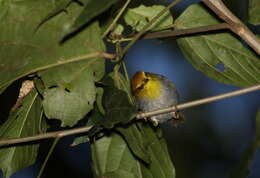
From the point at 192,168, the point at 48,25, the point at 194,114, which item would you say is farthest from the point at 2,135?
the point at 194,114

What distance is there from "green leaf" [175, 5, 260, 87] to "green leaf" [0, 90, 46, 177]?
0.51 m

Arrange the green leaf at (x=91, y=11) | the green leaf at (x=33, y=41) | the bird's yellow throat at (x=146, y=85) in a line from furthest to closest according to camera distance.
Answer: the bird's yellow throat at (x=146, y=85)
the green leaf at (x=33, y=41)
the green leaf at (x=91, y=11)

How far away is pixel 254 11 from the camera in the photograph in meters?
1.64

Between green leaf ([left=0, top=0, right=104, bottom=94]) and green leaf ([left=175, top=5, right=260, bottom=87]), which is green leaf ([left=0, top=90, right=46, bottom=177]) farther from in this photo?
green leaf ([left=175, top=5, right=260, bottom=87])

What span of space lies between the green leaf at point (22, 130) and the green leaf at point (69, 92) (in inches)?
5.5

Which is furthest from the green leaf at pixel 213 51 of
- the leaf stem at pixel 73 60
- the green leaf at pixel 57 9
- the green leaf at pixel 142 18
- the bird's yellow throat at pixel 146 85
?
the bird's yellow throat at pixel 146 85

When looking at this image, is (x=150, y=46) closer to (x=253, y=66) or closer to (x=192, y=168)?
(x=192, y=168)

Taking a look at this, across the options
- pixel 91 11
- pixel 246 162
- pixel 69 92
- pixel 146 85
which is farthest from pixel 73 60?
Result: pixel 146 85

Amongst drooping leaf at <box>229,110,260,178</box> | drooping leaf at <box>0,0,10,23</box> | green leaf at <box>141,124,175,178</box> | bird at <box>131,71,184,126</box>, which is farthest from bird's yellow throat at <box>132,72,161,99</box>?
drooping leaf at <box>229,110,260,178</box>

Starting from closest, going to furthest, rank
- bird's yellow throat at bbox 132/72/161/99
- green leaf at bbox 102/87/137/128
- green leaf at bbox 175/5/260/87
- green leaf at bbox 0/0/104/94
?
green leaf at bbox 102/87/137/128 < green leaf at bbox 0/0/104/94 < green leaf at bbox 175/5/260/87 < bird's yellow throat at bbox 132/72/161/99

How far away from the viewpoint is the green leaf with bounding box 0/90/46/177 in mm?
1639

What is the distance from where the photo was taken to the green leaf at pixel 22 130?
164 cm

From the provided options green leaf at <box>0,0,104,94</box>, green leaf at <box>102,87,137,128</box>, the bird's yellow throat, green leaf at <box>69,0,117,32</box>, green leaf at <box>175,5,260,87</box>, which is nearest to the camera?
green leaf at <box>69,0,117,32</box>

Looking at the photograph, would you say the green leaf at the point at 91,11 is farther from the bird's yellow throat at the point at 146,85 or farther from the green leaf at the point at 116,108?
the bird's yellow throat at the point at 146,85
